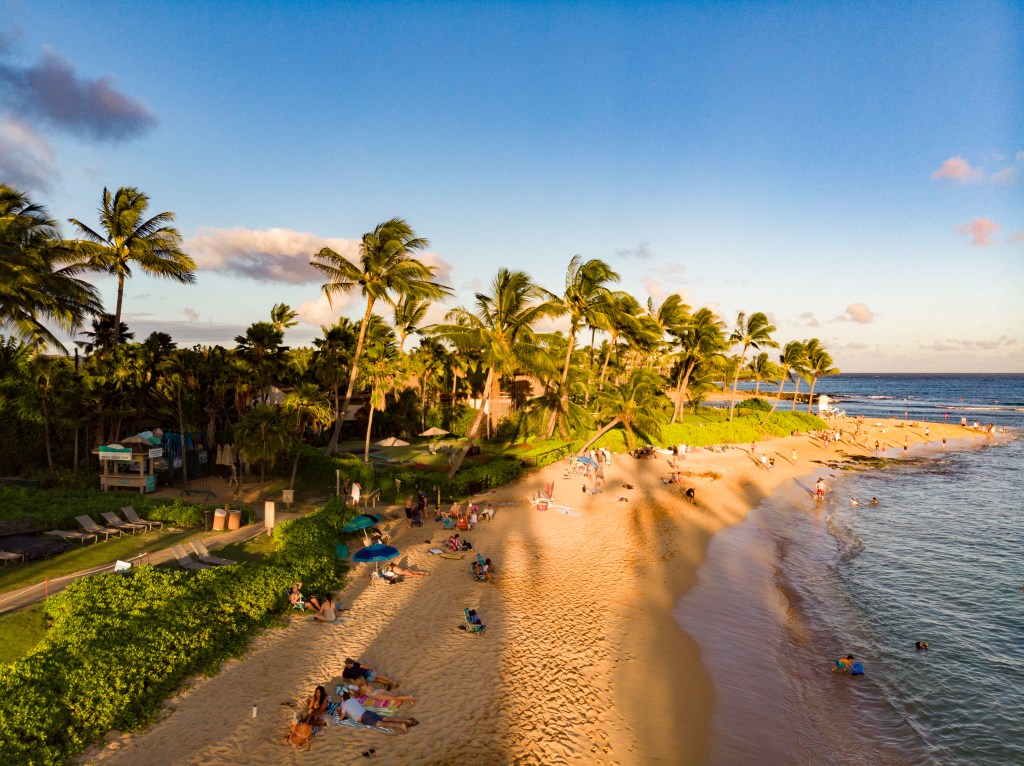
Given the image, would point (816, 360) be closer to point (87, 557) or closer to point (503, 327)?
point (503, 327)

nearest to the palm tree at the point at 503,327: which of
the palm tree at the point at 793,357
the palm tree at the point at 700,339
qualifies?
the palm tree at the point at 700,339

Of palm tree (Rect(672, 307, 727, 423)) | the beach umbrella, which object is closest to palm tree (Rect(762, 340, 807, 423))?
palm tree (Rect(672, 307, 727, 423))

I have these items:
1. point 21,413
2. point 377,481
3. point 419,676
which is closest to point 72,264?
point 21,413

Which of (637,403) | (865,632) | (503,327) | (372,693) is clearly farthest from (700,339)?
(372,693)

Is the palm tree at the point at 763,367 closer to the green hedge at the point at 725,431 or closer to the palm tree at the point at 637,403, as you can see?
the green hedge at the point at 725,431

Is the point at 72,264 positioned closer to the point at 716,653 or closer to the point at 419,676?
the point at 419,676

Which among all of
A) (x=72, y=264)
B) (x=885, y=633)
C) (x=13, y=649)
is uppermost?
(x=72, y=264)
